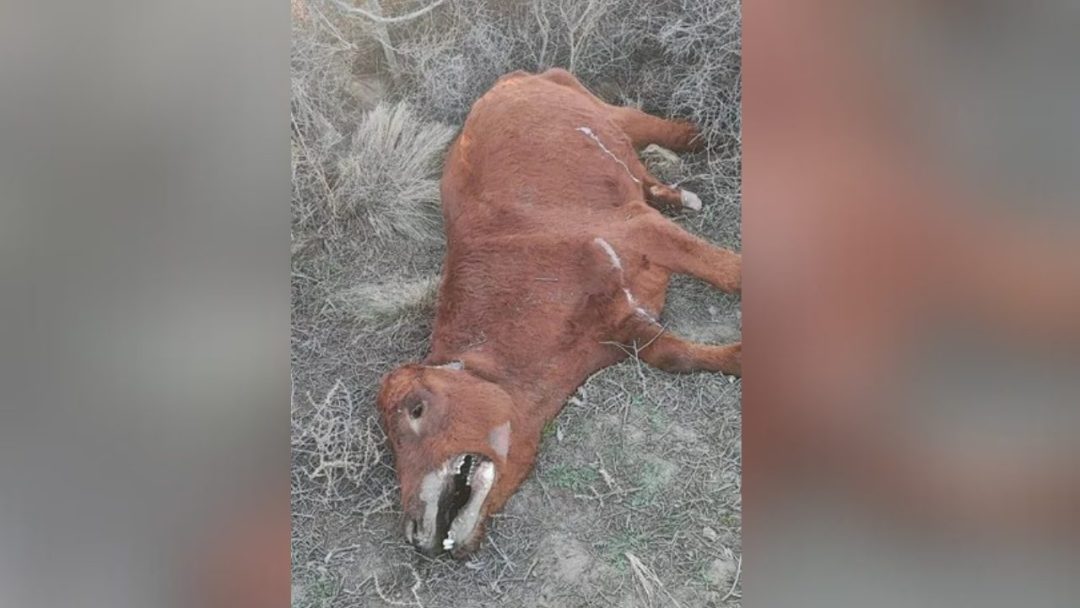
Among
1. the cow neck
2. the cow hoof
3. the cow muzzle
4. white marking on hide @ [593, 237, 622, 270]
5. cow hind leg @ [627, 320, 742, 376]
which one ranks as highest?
the cow hoof

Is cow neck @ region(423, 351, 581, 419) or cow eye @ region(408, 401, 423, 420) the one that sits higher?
cow neck @ region(423, 351, 581, 419)

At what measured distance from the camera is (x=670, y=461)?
1400mm

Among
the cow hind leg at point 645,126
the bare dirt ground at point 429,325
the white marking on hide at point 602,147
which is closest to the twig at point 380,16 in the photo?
the bare dirt ground at point 429,325

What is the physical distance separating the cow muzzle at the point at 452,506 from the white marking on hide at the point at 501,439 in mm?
34

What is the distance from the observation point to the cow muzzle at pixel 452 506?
142 cm

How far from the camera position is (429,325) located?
1490mm

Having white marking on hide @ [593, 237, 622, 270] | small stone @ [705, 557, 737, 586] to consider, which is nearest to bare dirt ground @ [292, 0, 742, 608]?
small stone @ [705, 557, 737, 586]

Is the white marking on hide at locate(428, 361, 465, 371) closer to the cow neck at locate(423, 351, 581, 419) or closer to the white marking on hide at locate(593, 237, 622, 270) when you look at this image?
the cow neck at locate(423, 351, 581, 419)

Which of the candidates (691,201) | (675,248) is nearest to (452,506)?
(675,248)

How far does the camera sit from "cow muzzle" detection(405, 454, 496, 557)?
4.67 ft

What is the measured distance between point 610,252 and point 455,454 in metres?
0.56
